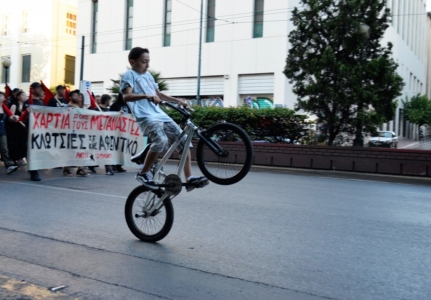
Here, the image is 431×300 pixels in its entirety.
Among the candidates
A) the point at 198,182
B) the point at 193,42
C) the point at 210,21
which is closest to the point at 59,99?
the point at 198,182

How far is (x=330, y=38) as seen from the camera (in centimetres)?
1661

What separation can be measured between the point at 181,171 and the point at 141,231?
89 cm

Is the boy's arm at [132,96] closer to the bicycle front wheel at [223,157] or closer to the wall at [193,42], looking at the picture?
the bicycle front wheel at [223,157]

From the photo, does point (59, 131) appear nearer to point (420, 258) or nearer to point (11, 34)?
point (420, 258)

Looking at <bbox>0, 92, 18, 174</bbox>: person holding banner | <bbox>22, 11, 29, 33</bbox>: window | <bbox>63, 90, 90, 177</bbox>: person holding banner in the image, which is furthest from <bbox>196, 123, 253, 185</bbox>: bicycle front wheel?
<bbox>22, 11, 29, 33</bbox>: window

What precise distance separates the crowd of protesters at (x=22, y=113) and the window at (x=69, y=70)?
112 feet

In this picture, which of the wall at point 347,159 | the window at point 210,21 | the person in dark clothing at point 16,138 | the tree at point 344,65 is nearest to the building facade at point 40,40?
the window at point 210,21

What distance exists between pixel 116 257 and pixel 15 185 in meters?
5.82

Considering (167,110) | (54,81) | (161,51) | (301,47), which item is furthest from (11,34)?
(301,47)

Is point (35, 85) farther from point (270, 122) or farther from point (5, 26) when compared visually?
point (5, 26)

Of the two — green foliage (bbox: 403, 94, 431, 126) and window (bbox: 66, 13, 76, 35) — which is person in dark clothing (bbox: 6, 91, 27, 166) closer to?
window (bbox: 66, 13, 76, 35)

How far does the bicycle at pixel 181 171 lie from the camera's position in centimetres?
525

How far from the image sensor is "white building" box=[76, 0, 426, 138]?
1212 inches

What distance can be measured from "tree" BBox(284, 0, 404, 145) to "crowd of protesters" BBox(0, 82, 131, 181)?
6.75 meters
